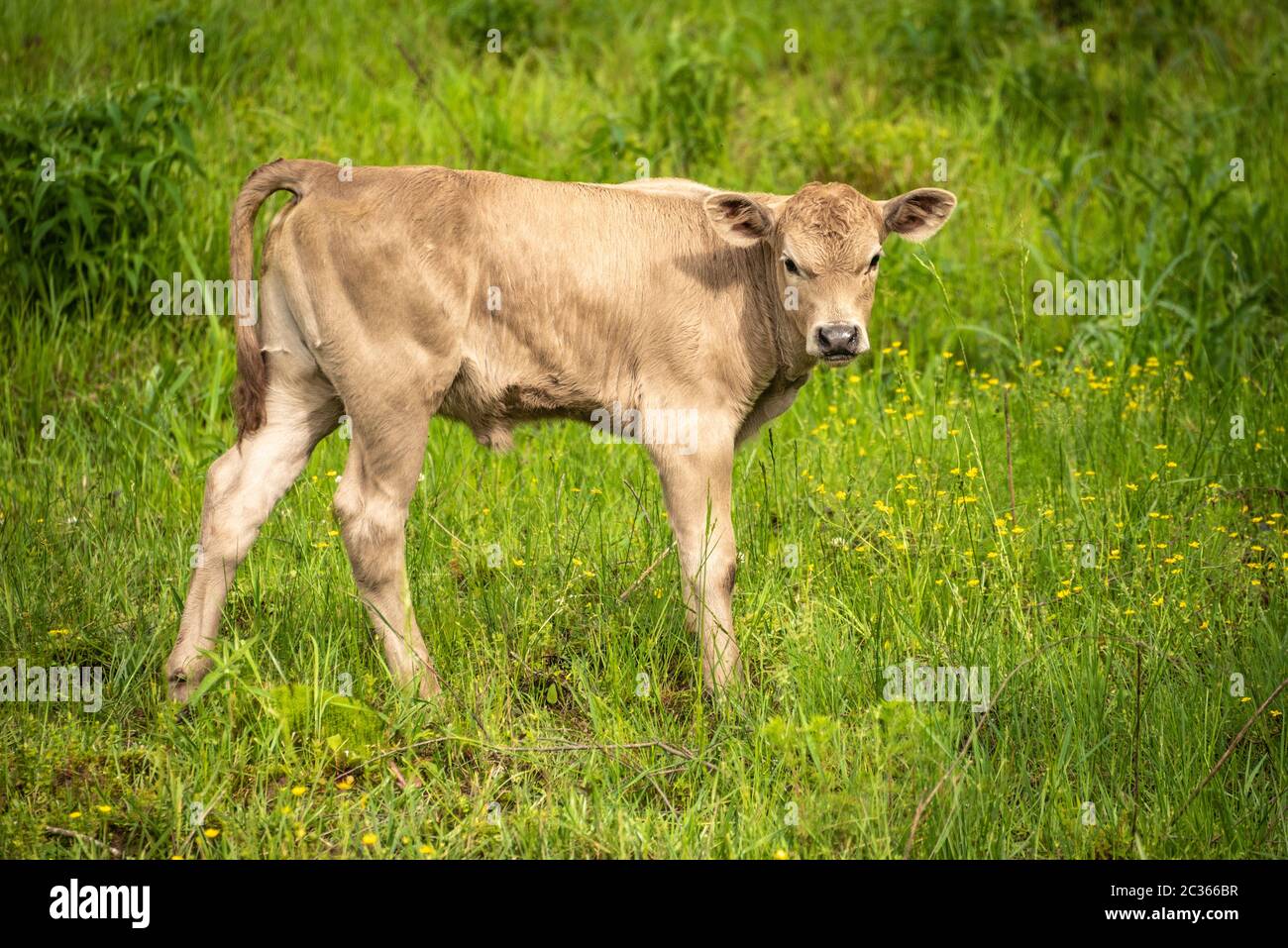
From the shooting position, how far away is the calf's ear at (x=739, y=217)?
6.38m

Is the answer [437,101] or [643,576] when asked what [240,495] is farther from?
[437,101]

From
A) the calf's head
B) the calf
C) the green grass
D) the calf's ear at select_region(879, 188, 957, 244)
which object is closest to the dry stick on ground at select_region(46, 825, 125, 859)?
the green grass

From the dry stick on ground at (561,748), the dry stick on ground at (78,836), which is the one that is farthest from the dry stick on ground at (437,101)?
the dry stick on ground at (78,836)

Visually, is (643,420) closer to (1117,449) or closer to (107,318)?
(1117,449)

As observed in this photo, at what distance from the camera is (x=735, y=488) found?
7.77 metres

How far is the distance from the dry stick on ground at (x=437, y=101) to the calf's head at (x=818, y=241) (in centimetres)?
434

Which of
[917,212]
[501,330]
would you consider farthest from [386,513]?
[917,212]

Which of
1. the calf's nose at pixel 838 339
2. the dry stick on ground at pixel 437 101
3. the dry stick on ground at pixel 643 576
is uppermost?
the dry stick on ground at pixel 437 101

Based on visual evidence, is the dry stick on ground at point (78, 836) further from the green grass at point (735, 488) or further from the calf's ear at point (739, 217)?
the calf's ear at point (739, 217)

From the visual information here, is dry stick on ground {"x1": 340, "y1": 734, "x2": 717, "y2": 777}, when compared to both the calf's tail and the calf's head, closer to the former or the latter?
the calf's tail

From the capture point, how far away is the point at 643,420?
6375mm

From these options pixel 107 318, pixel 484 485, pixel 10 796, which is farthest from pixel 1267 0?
pixel 10 796

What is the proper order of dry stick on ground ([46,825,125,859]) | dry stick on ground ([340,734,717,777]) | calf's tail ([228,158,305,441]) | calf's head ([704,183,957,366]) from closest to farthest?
dry stick on ground ([46,825,125,859]), dry stick on ground ([340,734,717,777]), calf's tail ([228,158,305,441]), calf's head ([704,183,957,366])

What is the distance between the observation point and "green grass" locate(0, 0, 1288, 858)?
543cm
